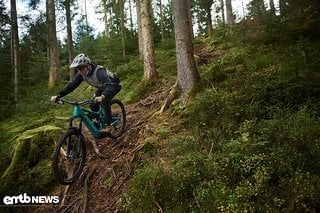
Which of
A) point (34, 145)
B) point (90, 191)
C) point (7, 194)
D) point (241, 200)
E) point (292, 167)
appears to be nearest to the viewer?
point (241, 200)

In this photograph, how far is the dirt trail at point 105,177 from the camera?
5906 mm

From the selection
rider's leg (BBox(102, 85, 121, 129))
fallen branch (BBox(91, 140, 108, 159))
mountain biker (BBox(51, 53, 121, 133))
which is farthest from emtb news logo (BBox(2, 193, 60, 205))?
rider's leg (BBox(102, 85, 121, 129))

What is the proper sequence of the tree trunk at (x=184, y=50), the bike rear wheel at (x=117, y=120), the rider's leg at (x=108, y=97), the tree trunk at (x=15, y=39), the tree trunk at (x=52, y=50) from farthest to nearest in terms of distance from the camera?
the tree trunk at (x=52, y=50) → the tree trunk at (x=15, y=39) → the tree trunk at (x=184, y=50) → the bike rear wheel at (x=117, y=120) → the rider's leg at (x=108, y=97)

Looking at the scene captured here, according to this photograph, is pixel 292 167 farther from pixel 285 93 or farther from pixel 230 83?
pixel 230 83

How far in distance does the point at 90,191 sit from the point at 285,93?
4437 mm

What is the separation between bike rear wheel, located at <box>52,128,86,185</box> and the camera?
593 centimetres

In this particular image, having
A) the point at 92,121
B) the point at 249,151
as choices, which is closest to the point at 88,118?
the point at 92,121

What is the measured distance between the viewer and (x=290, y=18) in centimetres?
822

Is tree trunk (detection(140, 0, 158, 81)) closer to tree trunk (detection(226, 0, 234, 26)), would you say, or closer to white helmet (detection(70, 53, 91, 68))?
white helmet (detection(70, 53, 91, 68))

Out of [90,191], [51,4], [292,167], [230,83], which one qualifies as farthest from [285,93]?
[51,4]

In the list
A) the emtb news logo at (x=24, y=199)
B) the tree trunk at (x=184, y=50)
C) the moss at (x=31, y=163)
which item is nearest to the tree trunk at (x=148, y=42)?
the tree trunk at (x=184, y=50)

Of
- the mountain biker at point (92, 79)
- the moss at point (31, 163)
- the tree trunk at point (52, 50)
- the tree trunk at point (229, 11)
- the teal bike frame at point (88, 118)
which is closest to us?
the teal bike frame at point (88, 118)

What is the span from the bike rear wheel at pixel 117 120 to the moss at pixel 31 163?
152 centimetres

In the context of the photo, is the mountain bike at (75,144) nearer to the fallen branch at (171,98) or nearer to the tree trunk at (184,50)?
the fallen branch at (171,98)
